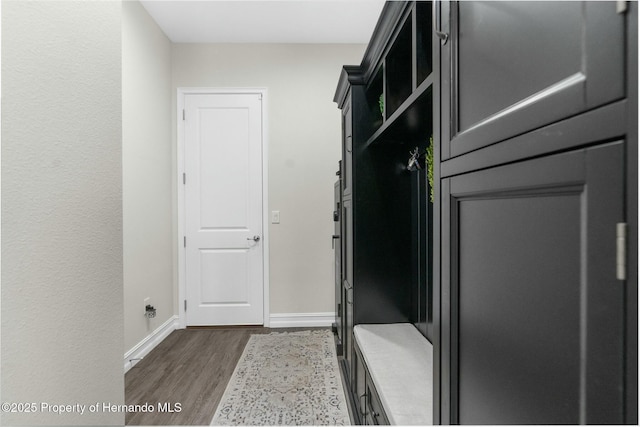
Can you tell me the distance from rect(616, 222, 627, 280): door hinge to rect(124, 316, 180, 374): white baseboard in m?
3.05

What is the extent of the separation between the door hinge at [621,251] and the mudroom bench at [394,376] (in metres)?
0.93

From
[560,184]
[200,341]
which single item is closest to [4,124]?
[560,184]

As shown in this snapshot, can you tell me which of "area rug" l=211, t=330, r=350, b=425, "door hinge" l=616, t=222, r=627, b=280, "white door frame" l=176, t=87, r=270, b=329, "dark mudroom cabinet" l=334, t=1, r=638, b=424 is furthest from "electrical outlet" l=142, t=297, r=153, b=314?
"door hinge" l=616, t=222, r=627, b=280

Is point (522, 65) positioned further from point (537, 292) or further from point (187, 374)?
point (187, 374)

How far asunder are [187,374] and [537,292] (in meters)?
2.63

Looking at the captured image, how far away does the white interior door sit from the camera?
366cm

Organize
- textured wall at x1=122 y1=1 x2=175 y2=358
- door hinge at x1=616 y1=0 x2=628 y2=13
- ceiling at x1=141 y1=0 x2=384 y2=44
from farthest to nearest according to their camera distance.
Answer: ceiling at x1=141 y1=0 x2=384 y2=44 < textured wall at x1=122 y1=1 x2=175 y2=358 < door hinge at x1=616 y1=0 x2=628 y2=13

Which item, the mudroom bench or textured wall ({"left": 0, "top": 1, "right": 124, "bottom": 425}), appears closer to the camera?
textured wall ({"left": 0, "top": 1, "right": 124, "bottom": 425})

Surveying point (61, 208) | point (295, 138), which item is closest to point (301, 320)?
point (295, 138)

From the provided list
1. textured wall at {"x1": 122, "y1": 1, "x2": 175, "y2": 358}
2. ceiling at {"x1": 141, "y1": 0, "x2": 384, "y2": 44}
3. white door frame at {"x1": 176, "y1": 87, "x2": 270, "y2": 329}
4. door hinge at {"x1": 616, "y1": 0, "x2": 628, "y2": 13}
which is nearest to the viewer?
door hinge at {"x1": 616, "y1": 0, "x2": 628, "y2": 13}

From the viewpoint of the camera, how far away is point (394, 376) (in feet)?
4.73

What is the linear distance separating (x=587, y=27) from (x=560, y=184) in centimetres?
18

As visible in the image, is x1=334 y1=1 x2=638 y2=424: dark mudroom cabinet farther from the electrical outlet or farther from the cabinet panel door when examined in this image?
the electrical outlet

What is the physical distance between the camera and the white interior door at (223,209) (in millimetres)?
Result: 3664
